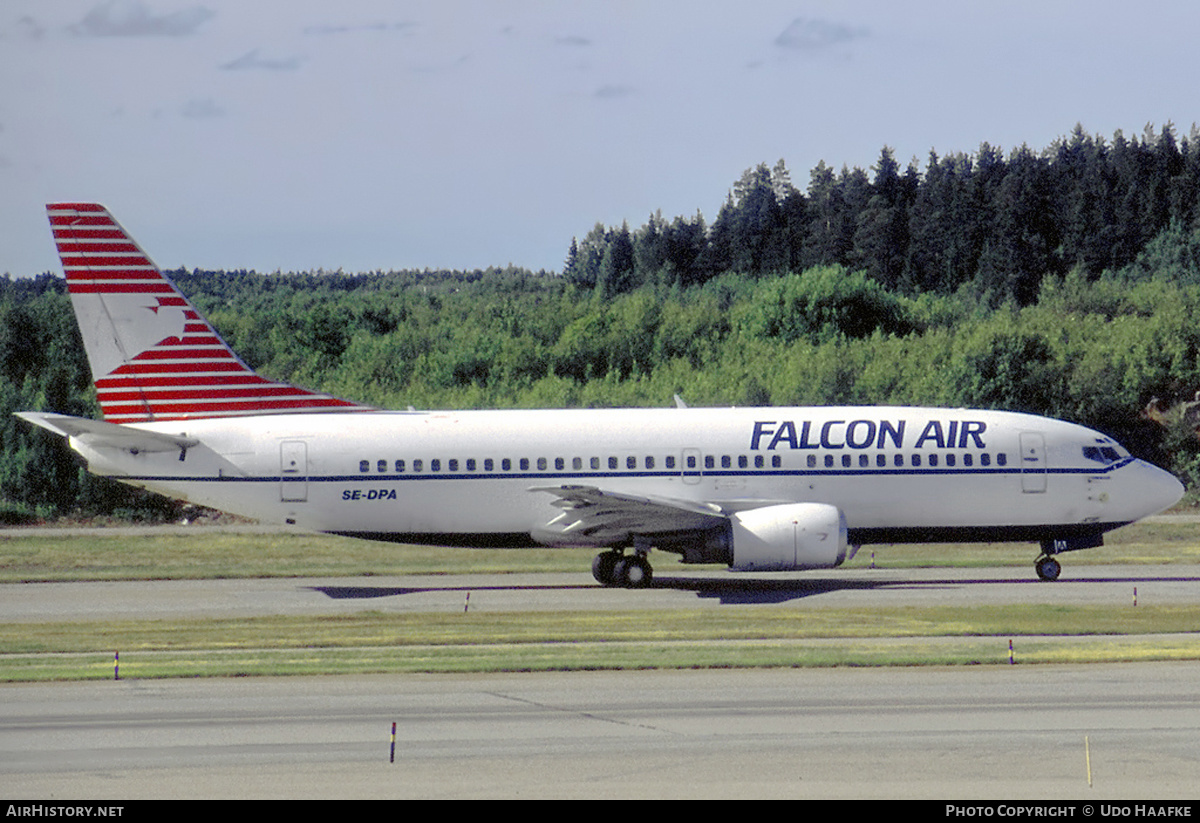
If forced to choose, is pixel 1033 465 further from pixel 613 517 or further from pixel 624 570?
Result: pixel 613 517

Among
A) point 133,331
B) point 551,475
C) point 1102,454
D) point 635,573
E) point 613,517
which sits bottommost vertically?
point 635,573

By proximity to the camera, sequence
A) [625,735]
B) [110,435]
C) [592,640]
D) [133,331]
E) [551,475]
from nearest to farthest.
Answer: [625,735] < [592,640] < [110,435] < [551,475] < [133,331]

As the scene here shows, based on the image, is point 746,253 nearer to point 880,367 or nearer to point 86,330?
point 880,367

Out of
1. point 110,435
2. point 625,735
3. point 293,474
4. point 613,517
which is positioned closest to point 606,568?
point 613,517

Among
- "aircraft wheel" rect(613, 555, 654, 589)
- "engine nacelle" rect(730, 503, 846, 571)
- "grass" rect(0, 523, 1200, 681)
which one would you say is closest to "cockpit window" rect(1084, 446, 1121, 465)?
"grass" rect(0, 523, 1200, 681)

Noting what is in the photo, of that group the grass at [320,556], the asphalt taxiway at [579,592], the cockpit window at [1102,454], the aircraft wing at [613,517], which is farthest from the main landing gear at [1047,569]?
the aircraft wing at [613,517]

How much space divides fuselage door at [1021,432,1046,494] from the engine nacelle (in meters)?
5.12

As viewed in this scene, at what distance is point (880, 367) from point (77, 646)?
42.3m

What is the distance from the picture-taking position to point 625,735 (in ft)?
56.2

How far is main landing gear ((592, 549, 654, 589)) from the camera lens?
33.4 m

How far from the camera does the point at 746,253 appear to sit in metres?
148

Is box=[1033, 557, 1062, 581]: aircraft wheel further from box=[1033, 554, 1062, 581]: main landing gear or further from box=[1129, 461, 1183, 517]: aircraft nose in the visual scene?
box=[1129, 461, 1183, 517]: aircraft nose

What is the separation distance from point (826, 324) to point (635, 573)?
5223 cm

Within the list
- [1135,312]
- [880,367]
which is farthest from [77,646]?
[1135,312]
